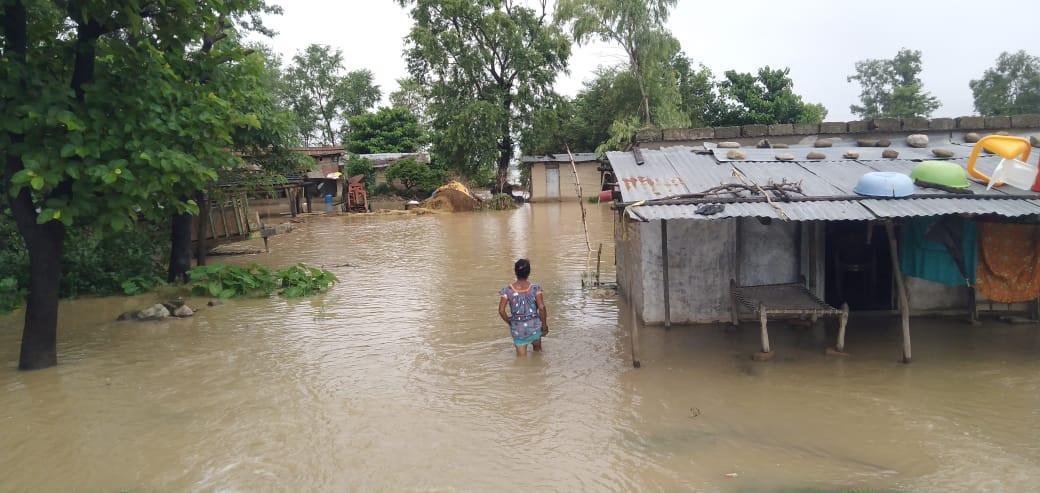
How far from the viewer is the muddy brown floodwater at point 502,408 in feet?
15.8

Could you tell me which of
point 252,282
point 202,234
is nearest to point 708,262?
point 252,282

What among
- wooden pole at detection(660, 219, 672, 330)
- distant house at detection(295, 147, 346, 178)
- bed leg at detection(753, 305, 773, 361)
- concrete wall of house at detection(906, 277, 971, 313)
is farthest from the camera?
distant house at detection(295, 147, 346, 178)

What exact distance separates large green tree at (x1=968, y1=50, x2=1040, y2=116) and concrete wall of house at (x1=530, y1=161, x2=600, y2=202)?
1210 inches

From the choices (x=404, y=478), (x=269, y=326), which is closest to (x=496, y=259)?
(x=269, y=326)

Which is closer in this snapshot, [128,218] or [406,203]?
[128,218]

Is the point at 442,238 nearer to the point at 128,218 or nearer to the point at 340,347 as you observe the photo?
the point at 340,347

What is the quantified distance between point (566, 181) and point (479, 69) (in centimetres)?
775

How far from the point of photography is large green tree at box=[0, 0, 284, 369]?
637cm

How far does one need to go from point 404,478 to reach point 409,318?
5294 millimetres

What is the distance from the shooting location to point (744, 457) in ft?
16.2

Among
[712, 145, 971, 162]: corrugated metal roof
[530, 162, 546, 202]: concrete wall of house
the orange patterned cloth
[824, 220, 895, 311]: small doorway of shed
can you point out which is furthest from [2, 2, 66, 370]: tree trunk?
[530, 162, 546, 202]: concrete wall of house

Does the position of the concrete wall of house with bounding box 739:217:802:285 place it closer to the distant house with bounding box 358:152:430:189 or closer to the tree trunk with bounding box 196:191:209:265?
the tree trunk with bounding box 196:191:209:265

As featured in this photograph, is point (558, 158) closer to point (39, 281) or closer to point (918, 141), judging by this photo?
point (918, 141)

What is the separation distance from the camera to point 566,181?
35.5 meters
